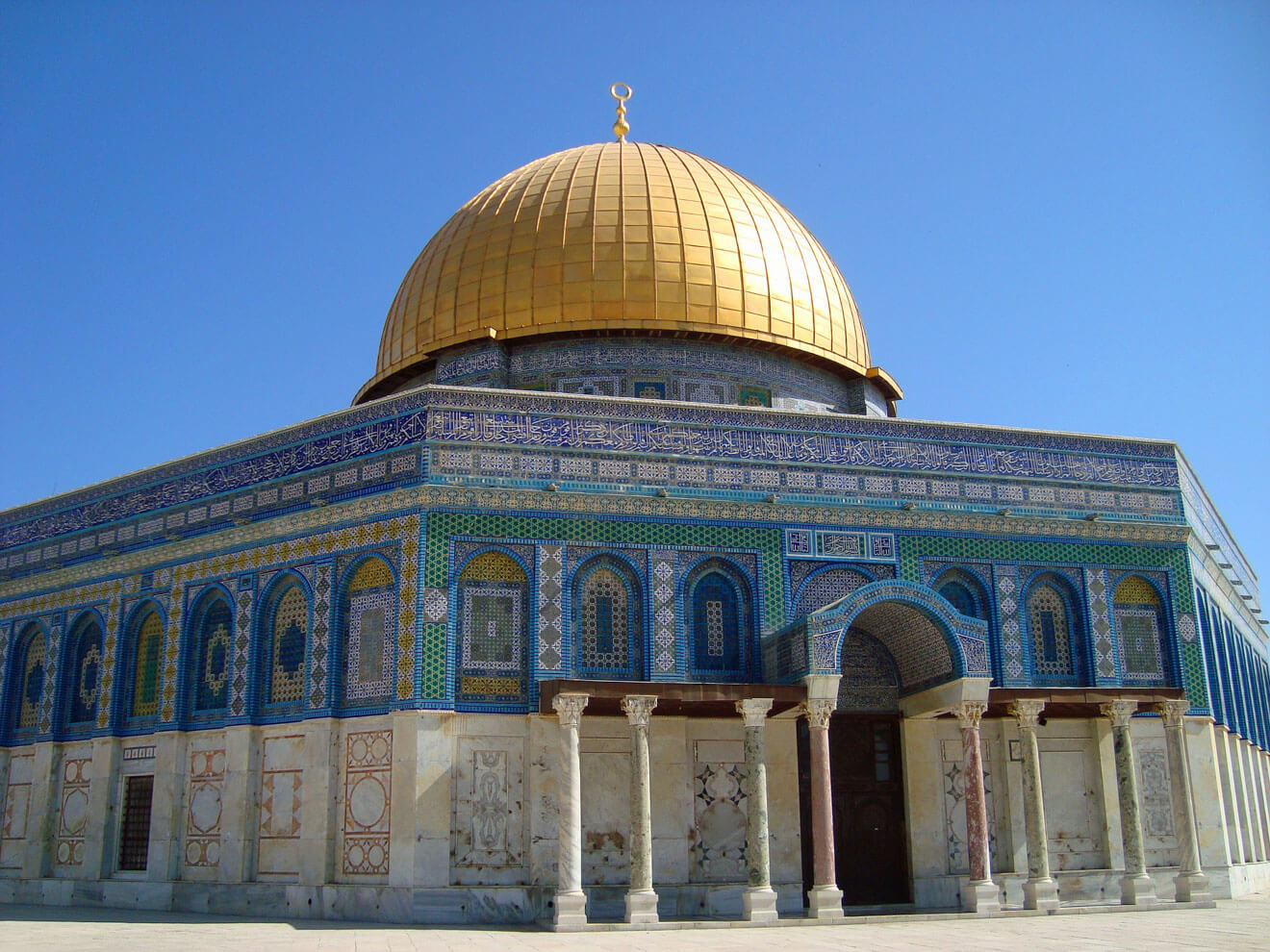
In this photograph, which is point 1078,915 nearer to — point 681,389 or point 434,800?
point 434,800

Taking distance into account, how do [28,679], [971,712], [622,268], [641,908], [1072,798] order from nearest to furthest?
[641,908]
[971,712]
[1072,798]
[622,268]
[28,679]

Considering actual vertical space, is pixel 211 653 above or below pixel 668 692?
above

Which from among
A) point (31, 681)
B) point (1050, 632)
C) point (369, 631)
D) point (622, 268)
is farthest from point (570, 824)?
point (31, 681)

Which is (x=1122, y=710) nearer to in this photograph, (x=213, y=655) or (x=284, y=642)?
(x=284, y=642)

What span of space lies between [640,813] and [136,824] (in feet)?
24.4

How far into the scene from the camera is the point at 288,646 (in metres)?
16.8

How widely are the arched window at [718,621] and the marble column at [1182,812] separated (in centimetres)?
521

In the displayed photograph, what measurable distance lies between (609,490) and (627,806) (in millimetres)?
3752

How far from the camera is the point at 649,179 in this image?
2139cm

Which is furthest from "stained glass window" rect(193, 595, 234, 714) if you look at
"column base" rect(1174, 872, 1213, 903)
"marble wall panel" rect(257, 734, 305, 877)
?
"column base" rect(1174, 872, 1213, 903)

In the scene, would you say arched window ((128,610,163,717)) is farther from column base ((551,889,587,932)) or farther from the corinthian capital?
column base ((551,889,587,932))

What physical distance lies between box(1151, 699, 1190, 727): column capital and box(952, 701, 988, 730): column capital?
248cm

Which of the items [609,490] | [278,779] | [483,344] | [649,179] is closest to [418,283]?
[483,344]

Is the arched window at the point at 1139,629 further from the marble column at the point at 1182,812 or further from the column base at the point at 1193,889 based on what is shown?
the column base at the point at 1193,889
